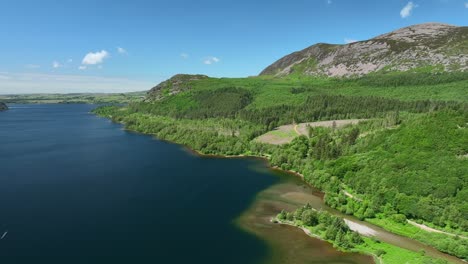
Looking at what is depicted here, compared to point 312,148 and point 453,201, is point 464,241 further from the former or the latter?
point 312,148

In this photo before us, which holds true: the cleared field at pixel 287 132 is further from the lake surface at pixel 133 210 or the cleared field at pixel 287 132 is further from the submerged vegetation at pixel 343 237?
the submerged vegetation at pixel 343 237

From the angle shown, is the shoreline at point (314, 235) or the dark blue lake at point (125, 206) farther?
the dark blue lake at point (125, 206)

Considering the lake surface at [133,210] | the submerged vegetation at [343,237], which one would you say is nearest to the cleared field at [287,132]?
the lake surface at [133,210]

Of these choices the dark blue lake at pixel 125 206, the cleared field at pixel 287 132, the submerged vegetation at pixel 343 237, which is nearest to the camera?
the submerged vegetation at pixel 343 237

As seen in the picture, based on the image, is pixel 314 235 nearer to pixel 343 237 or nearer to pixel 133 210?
pixel 343 237

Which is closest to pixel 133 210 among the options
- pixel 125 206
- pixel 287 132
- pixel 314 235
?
pixel 125 206

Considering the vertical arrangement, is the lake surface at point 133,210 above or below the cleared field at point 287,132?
below
